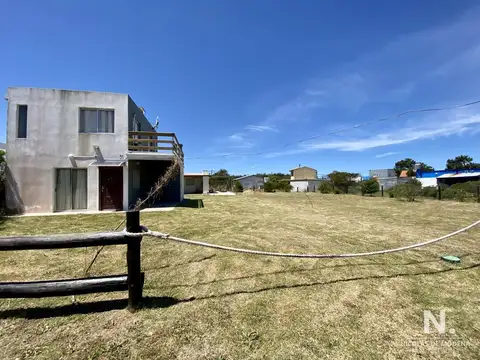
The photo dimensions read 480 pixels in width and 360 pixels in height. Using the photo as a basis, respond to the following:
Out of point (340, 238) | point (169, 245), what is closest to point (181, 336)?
point (169, 245)

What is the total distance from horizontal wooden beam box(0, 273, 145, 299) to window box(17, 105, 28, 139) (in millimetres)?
10921

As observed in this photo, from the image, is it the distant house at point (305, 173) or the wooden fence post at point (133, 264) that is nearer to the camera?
the wooden fence post at point (133, 264)

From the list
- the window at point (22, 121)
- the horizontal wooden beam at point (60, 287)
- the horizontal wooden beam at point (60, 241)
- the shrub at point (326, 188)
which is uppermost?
the window at point (22, 121)

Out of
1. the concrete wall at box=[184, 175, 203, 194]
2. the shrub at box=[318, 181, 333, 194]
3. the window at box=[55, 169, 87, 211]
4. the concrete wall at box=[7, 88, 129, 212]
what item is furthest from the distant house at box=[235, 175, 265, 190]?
the concrete wall at box=[7, 88, 129, 212]

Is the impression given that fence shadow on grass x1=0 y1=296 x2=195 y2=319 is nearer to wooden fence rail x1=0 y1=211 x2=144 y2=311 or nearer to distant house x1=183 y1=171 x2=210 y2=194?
wooden fence rail x1=0 y1=211 x2=144 y2=311

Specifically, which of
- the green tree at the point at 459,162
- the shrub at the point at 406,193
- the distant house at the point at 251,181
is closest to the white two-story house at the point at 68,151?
the shrub at the point at 406,193

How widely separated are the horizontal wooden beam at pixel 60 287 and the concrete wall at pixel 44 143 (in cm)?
921

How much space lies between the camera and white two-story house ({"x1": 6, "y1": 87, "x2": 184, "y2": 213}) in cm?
1004

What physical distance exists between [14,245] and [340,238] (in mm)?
6395

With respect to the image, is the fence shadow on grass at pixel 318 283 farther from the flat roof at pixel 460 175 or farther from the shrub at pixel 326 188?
the flat roof at pixel 460 175

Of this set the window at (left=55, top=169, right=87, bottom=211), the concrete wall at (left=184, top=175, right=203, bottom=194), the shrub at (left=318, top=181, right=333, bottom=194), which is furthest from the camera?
the concrete wall at (left=184, top=175, right=203, bottom=194)

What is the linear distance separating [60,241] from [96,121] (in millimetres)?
10251

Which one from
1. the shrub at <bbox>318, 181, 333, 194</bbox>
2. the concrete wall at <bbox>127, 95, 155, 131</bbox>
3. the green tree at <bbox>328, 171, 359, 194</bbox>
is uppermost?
the concrete wall at <bbox>127, 95, 155, 131</bbox>

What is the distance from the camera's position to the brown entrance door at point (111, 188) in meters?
10.8
